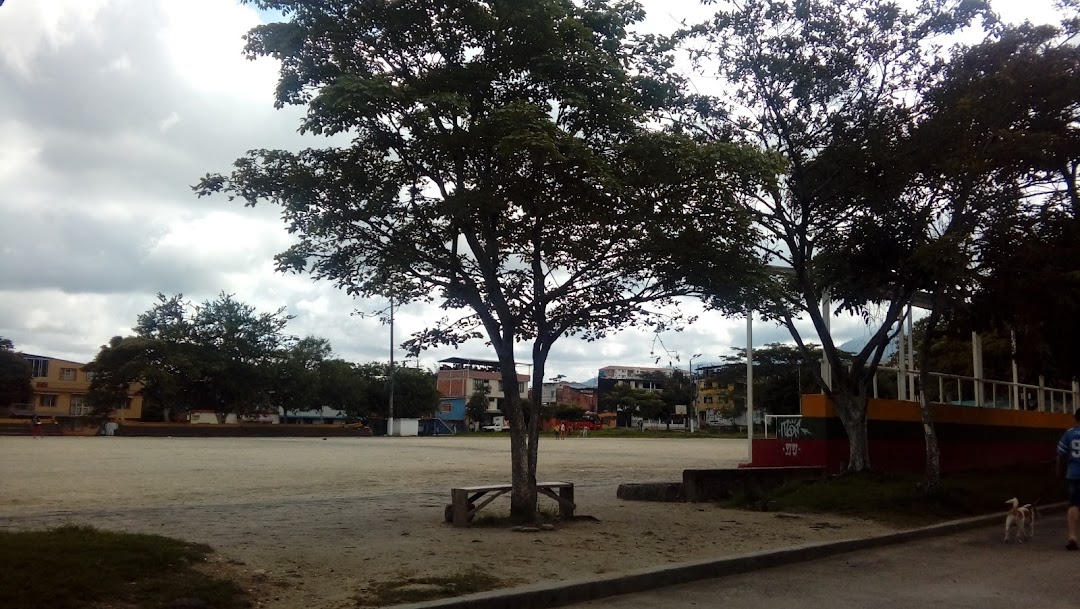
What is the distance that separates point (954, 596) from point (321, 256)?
8.30 m

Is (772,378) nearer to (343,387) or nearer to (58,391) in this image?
(343,387)

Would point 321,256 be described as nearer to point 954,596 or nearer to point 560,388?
point 954,596

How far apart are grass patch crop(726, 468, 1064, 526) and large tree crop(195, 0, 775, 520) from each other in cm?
464

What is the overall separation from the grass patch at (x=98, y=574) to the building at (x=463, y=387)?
99812mm

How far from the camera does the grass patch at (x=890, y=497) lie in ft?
41.7

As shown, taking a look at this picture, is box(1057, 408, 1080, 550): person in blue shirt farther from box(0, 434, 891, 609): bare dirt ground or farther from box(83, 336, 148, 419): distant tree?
box(83, 336, 148, 419): distant tree

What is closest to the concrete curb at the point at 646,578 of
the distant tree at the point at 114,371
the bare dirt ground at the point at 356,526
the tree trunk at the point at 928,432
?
the bare dirt ground at the point at 356,526

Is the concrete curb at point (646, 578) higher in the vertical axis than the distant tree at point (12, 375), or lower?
lower

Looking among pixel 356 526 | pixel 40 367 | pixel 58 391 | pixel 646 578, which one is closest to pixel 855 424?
pixel 646 578

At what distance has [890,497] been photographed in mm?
13109

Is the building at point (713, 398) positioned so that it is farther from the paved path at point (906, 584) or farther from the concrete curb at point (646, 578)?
the paved path at point (906, 584)

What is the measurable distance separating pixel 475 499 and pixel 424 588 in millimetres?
4628

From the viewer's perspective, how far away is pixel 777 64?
14.7 meters

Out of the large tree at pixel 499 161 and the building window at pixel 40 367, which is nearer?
the large tree at pixel 499 161
